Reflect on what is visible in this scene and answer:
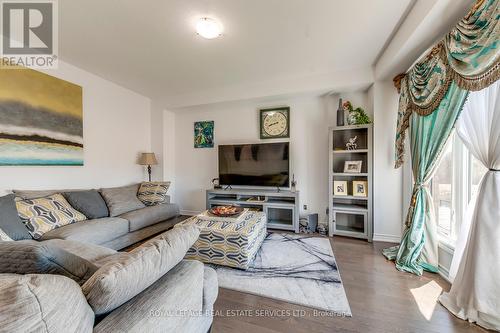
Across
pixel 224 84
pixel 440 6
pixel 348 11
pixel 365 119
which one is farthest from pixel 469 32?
pixel 224 84

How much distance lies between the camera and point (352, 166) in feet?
10.3

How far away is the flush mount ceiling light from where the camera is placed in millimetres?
1951

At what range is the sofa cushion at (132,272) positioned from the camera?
0.65m

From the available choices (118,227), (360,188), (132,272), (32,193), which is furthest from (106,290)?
(360,188)

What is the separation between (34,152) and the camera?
244 cm

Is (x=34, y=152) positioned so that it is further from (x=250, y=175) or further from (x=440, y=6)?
(x=440, y=6)

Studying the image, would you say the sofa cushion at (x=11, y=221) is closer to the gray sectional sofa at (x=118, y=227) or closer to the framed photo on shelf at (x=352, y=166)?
the gray sectional sofa at (x=118, y=227)

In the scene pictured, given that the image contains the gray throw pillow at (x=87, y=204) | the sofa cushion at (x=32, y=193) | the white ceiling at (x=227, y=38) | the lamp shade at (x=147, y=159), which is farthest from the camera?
the lamp shade at (x=147, y=159)

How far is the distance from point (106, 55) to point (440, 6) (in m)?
3.47

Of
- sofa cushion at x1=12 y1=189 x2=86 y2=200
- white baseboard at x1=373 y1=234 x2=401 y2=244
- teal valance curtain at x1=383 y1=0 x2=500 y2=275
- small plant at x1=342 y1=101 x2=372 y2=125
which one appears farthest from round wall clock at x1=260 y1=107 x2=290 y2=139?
sofa cushion at x1=12 y1=189 x2=86 y2=200

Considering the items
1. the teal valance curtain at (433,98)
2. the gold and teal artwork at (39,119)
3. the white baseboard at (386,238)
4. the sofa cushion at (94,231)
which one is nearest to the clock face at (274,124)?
the teal valance curtain at (433,98)

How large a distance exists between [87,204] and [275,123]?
10.0ft

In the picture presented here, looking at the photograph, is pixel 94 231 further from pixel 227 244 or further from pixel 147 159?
pixel 147 159

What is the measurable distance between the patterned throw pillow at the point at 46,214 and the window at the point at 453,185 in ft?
13.1
